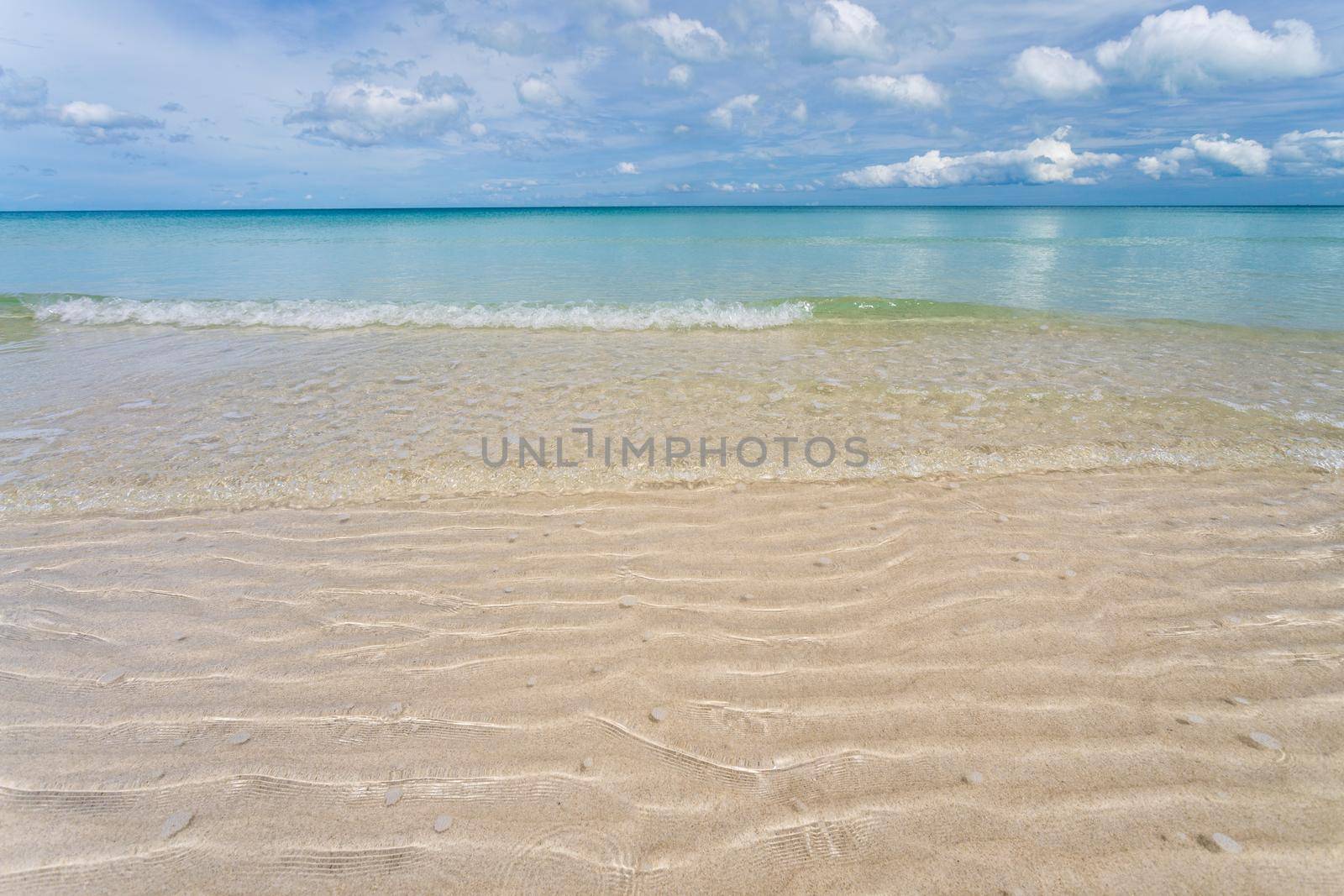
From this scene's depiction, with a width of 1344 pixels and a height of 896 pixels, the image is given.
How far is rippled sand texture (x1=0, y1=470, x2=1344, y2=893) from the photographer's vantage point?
6.97 feet

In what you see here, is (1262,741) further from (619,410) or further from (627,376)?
(627,376)

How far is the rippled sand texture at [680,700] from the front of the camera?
6.97ft

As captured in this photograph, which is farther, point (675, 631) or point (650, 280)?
point (650, 280)

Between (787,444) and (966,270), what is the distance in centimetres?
1873

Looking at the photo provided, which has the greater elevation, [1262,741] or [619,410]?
[619,410]

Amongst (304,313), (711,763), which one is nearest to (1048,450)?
(711,763)

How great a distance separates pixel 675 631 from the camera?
327 centimetres

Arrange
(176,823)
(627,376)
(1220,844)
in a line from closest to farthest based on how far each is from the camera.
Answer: (1220,844) → (176,823) → (627,376)

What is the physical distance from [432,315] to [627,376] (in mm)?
6455

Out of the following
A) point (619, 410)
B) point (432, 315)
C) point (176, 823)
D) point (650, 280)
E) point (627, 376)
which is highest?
point (650, 280)

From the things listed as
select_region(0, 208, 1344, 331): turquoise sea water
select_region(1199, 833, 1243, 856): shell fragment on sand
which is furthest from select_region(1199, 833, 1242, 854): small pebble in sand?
select_region(0, 208, 1344, 331): turquoise sea water

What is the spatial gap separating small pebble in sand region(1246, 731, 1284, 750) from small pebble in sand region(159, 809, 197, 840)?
160 inches

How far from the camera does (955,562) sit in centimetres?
385

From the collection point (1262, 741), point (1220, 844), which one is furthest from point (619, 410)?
point (1220, 844)
